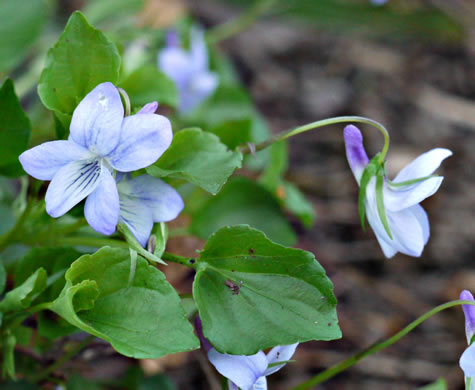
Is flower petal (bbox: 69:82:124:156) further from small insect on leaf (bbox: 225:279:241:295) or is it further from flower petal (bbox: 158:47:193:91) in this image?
flower petal (bbox: 158:47:193:91)

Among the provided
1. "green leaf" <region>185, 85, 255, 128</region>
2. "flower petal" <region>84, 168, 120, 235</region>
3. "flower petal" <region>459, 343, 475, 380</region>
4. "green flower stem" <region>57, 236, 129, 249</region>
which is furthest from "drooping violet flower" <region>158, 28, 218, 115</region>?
"flower petal" <region>459, 343, 475, 380</region>

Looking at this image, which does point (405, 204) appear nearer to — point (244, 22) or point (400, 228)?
point (400, 228)

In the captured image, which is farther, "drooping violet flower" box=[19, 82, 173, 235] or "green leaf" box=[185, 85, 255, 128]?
"green leaf" box=[185, 85, 255, 128]

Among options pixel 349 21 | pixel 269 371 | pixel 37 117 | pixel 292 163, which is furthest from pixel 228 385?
pixel 349 21

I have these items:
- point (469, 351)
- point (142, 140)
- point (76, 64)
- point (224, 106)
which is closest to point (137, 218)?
point (142, 140)

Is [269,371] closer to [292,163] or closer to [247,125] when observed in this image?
[247,125]

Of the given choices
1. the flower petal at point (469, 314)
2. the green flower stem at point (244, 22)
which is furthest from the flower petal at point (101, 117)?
the green flower stem at point (244, 22)
